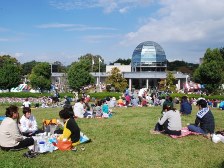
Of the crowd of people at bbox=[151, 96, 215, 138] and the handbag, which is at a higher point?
the crowd of people at bbox=[151, 96, 215, 138]

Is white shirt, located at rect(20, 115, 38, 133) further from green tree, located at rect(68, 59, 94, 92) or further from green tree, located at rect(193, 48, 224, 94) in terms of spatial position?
green tree, located at rect(68, 59, 94, 92)

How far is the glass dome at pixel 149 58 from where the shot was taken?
76.5 m

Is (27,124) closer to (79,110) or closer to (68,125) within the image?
(68,125)

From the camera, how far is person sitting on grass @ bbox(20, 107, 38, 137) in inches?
446

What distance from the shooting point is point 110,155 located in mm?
9086

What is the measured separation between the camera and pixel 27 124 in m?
11.5

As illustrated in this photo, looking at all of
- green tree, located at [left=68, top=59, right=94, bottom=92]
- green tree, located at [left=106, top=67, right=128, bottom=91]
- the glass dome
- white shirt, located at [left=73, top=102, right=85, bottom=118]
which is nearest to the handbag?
white shirt, located at [left=73, top=102, right=85, bottom=118]

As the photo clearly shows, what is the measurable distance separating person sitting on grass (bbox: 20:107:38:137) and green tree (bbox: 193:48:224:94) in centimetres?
3031

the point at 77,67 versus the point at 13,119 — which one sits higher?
the point at 77,67

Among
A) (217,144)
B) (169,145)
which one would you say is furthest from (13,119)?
(217,144)

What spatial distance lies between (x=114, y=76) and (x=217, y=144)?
48.1 meters

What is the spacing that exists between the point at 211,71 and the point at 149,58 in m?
38.0

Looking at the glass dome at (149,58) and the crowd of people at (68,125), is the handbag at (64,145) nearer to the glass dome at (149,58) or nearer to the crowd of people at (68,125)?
the crowd of people at (68,125)

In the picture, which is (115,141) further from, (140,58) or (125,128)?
(140,58)
